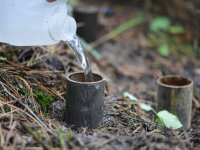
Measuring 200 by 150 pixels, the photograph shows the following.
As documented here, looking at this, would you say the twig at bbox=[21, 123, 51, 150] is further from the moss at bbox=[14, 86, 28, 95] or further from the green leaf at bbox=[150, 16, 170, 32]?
the green leaf at bbox=[150, 16, 170, 32]

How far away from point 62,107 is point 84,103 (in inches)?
9.6

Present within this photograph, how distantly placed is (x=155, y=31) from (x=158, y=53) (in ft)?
1.48

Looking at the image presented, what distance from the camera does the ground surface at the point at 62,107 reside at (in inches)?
69.6

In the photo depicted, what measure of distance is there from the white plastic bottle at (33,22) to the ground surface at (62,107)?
22cm

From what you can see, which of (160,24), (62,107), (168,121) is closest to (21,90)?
(62,107)

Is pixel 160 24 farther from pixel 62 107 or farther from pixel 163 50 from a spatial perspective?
pixel 62 107

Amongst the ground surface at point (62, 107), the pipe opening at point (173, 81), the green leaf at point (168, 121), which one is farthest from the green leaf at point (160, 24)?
the green leaf at point (168, 121)

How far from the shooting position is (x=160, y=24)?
4609 mm

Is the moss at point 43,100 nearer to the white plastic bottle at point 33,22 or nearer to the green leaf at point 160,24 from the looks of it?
the white plastic bottle at point 33,22

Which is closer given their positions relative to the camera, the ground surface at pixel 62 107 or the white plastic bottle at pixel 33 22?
the ground surface at pixel 62 107

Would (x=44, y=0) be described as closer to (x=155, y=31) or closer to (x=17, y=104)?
(x=17, y=104)

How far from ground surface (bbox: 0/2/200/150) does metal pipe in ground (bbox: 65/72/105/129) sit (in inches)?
1.8

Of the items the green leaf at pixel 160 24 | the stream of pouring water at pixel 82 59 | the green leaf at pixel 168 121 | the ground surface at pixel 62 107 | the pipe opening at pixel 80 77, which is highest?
the green leaf at pixel 160 24

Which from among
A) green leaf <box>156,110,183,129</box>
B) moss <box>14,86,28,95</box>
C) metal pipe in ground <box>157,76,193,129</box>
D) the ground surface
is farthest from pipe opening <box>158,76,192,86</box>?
moss <box>14,86,28,95</box>
